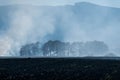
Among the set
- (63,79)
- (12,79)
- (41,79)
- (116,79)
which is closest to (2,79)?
(12,79)

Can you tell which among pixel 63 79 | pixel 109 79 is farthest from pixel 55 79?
pixel 109 79

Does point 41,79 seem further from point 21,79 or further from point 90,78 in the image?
point 90,78

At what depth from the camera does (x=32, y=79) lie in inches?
1666

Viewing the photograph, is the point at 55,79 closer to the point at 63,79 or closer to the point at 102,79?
the point at 63,79

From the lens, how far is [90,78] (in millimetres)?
42688

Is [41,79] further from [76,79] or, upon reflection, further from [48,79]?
[76,79]

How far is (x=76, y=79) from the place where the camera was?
41.7 meters

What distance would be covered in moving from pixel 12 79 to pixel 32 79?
233 centimetres

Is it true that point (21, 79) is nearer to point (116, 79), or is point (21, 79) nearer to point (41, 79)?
point (41, 79)

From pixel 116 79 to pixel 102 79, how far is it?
72.8 inches

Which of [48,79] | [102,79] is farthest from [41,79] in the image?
[102,79]

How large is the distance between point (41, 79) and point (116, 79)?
8.65 m

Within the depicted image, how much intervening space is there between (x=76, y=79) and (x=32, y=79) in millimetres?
5168

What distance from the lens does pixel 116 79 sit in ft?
135
